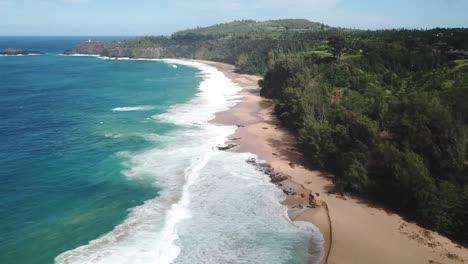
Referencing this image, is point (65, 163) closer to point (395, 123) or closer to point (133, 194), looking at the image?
point (133, 194)

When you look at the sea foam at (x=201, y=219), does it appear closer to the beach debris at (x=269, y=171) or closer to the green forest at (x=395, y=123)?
the beach debris at (x=269, y=171)

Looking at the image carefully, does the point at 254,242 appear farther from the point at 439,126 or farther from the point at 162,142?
the point at 162,142

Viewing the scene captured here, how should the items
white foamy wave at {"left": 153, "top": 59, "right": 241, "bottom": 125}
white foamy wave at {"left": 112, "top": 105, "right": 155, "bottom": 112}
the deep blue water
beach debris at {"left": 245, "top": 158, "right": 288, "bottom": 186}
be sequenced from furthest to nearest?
white foamy wave at {"left": 112, "top": 105, "right": 155, "bottom": 112}, white foamy wave at {"left": 153, "top": 59, "right": 241, "bottom": 125}, beach debris at {"left": 245, "top": 158, "right": 288, "bottom": 186}, the deep blue water

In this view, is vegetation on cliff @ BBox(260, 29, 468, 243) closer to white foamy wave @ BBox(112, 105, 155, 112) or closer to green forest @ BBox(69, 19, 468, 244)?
green forest @ BBox(69, 19, 468, 244)

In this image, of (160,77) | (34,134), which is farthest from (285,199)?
(160,77)

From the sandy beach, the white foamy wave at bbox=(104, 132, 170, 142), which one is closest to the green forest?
the sandy beach

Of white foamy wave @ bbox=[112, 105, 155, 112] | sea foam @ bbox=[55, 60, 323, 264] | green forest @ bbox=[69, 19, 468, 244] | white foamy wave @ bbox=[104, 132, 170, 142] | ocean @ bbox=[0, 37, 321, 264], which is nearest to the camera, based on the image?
sea foam @ bbox=[55, 60, 323, 264]
